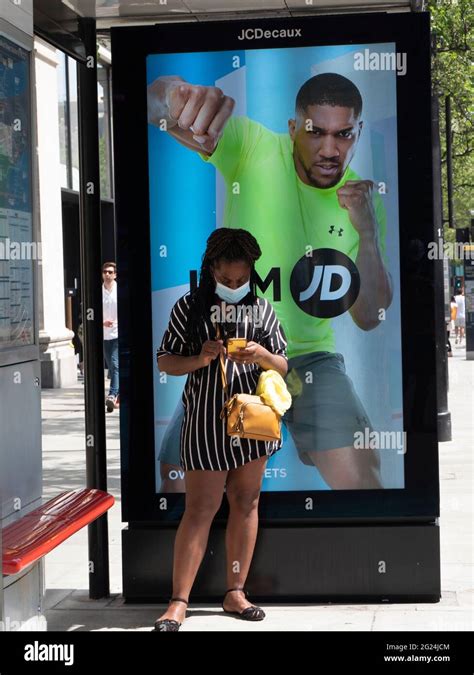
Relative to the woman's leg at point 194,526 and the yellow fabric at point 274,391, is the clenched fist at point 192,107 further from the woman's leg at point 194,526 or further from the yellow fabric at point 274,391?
the woman's leg at point 194,526

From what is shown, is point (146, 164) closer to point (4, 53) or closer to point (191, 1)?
point (191, 1)

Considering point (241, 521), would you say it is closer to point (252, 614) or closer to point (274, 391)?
point (252, 614)

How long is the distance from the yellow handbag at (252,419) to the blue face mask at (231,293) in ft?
1.69

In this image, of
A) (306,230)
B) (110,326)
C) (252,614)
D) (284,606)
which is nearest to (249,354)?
(306,230)

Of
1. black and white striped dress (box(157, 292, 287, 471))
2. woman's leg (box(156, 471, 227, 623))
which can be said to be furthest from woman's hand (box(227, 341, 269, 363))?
woman's leg (box(156, 471, 227, 623))

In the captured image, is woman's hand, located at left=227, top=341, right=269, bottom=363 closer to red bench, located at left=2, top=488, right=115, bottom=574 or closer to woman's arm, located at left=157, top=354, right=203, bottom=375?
woman's arm, located at left=157, top=354, right=203, bottom=375

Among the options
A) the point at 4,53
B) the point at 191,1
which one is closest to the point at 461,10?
the point at 191,1

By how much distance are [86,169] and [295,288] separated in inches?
51.1

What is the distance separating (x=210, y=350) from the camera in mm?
5629

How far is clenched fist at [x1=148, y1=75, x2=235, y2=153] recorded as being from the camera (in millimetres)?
6055

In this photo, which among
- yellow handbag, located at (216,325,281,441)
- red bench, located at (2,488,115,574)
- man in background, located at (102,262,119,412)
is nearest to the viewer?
red bench, located at (2,488,115,574)

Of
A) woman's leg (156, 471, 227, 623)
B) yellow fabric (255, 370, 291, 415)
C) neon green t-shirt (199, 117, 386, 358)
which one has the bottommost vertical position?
woman's leg (156, 471, 227, 623)

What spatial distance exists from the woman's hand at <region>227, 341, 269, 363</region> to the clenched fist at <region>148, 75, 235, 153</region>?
1.10 m

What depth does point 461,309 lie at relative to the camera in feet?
121
